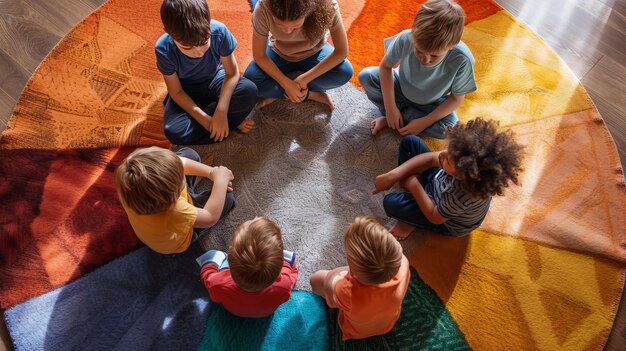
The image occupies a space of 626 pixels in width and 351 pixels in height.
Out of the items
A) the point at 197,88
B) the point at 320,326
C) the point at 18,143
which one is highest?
the point at 197,88

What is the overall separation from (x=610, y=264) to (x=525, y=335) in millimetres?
498

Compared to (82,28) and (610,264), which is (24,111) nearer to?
(82,28)

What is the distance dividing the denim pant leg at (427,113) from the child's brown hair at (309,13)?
521 mm

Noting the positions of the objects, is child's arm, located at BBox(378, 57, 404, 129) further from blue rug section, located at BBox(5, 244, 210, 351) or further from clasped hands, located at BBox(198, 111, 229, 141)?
blue rug section, located at BBox(5, 244, 210, 351)

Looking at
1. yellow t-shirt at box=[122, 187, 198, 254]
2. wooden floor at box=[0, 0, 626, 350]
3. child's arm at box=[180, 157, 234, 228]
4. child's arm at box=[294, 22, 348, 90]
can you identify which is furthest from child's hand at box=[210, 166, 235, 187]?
wooden floor at box=[0, 0, 626, 350]

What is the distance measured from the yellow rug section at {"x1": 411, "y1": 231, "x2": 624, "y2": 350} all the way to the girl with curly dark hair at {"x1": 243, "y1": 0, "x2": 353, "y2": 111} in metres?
0.86

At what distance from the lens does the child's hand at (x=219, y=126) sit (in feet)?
Answer: 6.51

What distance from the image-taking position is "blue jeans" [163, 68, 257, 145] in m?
1.98

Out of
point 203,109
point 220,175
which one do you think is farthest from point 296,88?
point 220,175

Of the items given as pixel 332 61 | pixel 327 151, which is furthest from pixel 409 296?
pixel 332 61

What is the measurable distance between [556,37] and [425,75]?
41.3 inches

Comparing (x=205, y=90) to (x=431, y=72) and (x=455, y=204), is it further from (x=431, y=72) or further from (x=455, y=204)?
(x=455, y=204)

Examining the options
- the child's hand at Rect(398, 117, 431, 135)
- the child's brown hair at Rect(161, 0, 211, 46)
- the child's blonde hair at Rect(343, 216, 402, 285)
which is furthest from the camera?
the child's hand at Rect(398, 117, 431, 135)

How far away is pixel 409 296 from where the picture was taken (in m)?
1.83
